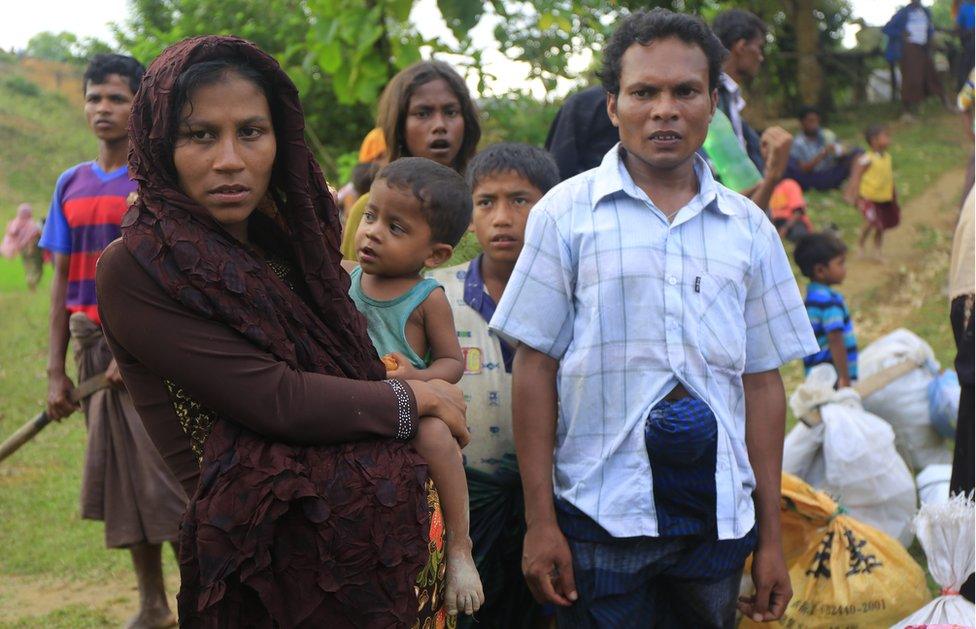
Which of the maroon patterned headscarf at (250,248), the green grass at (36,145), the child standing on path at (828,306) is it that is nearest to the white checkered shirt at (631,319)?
the maroon patterned headscarf at (250,248)

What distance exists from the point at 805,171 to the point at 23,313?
9189 mm

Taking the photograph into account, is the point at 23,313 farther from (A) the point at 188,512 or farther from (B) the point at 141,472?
(A) the point at 188,512

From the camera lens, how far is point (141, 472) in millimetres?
4293

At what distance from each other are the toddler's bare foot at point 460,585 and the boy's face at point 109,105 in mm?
2574

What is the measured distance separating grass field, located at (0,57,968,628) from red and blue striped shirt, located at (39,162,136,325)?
4.52 feet

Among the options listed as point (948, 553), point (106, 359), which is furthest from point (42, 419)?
point (948, 553)

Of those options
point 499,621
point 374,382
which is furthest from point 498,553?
point 374,382

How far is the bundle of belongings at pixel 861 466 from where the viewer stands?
4.86 m

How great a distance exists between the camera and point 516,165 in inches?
121

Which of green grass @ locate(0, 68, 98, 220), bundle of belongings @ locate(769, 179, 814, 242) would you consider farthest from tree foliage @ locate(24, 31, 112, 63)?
bundle of belongings @ locate(769, 179, 814, 242)

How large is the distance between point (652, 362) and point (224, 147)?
104 centimetres

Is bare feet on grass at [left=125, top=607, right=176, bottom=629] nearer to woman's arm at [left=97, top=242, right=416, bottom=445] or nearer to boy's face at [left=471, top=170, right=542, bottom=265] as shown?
boy's face at [left=471, top=170, right=542, bottom=265]

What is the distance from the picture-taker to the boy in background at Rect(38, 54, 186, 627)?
4188 mm

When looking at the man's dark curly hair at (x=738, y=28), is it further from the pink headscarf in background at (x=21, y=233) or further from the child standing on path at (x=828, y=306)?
the pink headscarf in background at (x=21, y=233)
